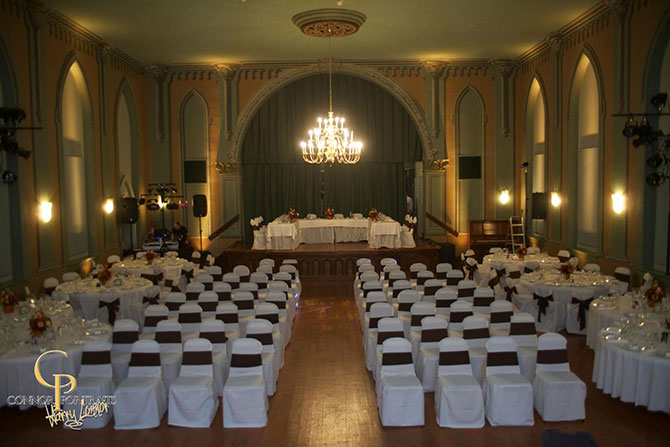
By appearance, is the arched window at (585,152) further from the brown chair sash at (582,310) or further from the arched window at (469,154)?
the arched window at (469,154)

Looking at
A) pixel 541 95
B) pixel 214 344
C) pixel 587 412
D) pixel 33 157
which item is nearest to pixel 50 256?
pixel 33 157

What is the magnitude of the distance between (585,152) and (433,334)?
9130 millimetres

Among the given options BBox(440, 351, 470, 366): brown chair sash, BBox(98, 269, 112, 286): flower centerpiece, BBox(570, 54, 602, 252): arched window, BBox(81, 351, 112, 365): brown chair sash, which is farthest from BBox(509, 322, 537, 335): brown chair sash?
BBox(98, 269, 112, 286): flower centerpiece

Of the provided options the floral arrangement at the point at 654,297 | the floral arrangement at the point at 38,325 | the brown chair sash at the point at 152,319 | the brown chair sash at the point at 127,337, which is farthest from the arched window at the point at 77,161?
the floral arrangement at the point at 654,297

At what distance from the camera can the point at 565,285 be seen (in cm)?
1116

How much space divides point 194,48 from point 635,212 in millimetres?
12478

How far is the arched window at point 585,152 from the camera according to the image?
47.9 feet

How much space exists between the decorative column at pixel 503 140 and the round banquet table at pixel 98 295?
1257cm

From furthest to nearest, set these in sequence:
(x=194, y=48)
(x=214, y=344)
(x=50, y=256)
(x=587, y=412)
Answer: (x=194, y=48) < (x=50, y=256) < (x=214, y=344) < (x=587, y=412)

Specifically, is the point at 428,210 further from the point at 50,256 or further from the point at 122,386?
the point at 122,386

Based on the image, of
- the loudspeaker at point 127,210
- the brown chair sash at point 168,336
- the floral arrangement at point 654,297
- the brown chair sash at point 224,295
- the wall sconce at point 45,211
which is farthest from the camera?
the loudspeaker at point 127,210

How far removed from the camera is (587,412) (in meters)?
7.45

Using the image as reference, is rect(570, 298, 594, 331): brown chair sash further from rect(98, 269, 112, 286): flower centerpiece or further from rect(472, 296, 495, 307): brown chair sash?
rect(98, 269, 112, 286): flower centerpiece

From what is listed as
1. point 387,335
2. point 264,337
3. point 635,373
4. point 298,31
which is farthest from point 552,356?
point 298,31
